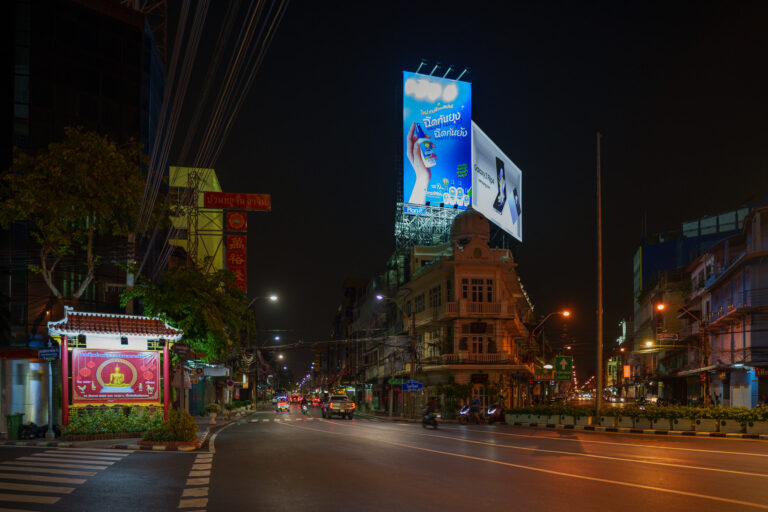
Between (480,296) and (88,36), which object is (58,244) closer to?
(88,36)

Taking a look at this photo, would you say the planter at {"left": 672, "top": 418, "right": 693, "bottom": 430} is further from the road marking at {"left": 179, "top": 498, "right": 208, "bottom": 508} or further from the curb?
the road marking at {"left": 179, "top": 498, "right": 208, "bottom": 508}

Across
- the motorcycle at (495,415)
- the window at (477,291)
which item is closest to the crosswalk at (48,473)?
the motorcycle at (495,415)

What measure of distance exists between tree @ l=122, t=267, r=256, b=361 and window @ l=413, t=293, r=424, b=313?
34.2m

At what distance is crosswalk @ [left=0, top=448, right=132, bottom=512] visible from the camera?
11425 millimetres

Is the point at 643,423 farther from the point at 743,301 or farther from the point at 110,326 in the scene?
the point at 110,326

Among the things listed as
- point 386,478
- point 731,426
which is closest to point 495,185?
point 731,426

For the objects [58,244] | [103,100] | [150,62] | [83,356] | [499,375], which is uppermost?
[150,62]

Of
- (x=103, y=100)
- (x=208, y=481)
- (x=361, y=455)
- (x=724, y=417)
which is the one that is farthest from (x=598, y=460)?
(x=103, y=100)

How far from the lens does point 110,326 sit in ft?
80.5

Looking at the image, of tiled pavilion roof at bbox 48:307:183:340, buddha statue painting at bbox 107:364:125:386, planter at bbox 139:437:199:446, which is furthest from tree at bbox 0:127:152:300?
planter at bbox 139:437:199:446

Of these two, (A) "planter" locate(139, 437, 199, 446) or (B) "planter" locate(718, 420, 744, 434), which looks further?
A: (B) "planter" locate(718, 420, 744, 434)

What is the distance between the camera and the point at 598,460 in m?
17.2

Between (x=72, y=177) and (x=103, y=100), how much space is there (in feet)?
57.4

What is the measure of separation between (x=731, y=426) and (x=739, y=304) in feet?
66.5
